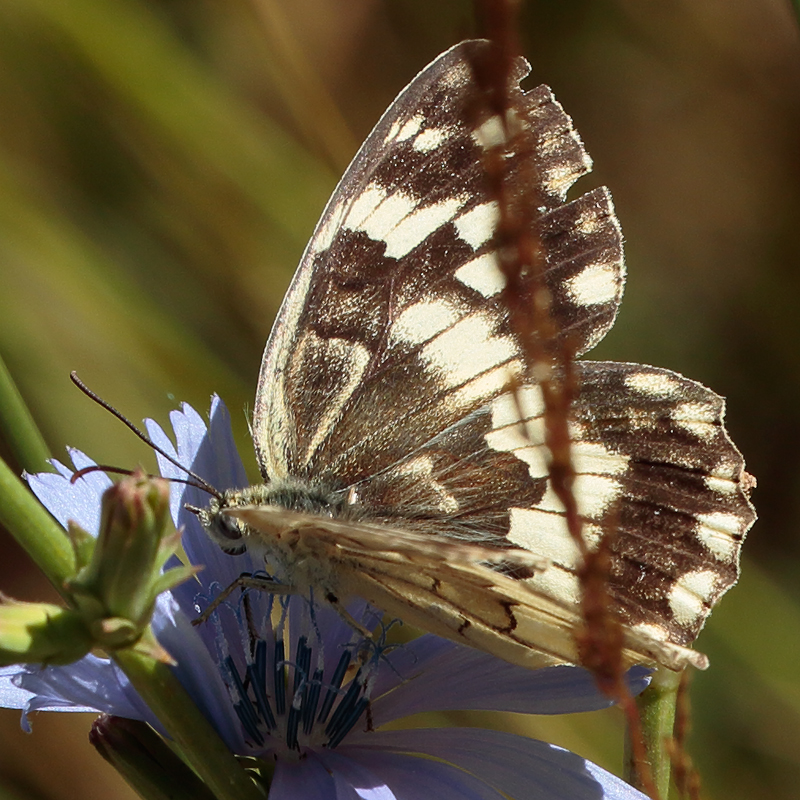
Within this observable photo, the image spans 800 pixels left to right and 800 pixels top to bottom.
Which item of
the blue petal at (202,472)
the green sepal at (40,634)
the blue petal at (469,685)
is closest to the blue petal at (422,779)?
the blue petal at (469,685)

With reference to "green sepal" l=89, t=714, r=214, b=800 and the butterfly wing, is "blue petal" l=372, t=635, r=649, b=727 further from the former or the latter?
"green sepal" l=89, t=714, r=214, b=800

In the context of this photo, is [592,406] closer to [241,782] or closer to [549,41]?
[241,782]

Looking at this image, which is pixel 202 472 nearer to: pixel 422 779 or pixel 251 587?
pixel 251 587

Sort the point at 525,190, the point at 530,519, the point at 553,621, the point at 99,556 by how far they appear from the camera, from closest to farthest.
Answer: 1. the point at 525,190
2. the point at 99,556
3. the point at 553,621
4. the point at 530,519

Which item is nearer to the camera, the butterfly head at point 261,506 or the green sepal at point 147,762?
the green sepal at point 147,762

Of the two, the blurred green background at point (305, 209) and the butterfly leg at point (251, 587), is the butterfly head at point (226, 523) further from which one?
the blurred green background at point (305, 209)

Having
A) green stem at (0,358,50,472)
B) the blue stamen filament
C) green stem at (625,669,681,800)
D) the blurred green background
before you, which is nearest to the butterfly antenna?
green stem at (0,358,50,472)

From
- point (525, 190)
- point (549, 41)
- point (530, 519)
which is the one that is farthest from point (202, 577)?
point (549, 41)
